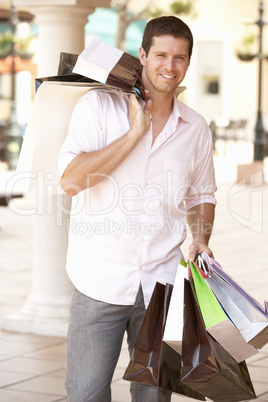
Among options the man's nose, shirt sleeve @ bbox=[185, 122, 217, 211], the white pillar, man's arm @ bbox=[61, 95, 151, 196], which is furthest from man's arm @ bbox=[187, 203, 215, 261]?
the white pillar

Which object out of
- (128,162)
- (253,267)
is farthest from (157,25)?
(253,267)

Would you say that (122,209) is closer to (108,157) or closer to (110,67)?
(108,157)

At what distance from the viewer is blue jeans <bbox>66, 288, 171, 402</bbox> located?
253 cm

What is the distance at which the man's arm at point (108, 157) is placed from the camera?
2428 mm

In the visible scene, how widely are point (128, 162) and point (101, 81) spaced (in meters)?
0.27

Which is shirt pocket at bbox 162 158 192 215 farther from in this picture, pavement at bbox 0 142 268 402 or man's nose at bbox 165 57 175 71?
pavement at bbox 0 142 268 402

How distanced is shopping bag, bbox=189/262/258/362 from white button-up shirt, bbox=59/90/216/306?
9.1 inches

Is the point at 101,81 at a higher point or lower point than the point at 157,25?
lower

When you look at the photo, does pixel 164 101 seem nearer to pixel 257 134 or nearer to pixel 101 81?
pixel 101 81

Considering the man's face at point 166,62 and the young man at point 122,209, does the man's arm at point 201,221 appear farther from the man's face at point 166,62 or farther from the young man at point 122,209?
the man's face at point 166,62

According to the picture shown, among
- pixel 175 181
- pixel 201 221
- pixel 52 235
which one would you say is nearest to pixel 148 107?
pixel 175 181

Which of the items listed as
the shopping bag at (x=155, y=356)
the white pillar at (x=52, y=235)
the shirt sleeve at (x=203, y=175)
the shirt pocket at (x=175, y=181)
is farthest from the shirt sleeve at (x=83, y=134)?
the white pillar at (x=52, y=235)

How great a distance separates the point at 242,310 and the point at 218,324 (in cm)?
10

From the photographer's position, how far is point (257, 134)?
15812 mm
